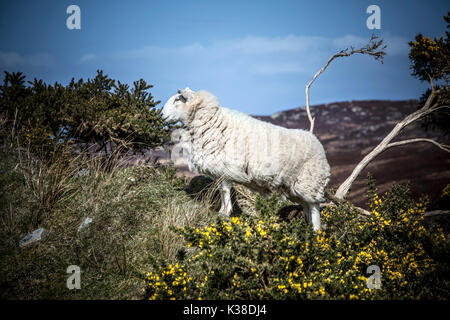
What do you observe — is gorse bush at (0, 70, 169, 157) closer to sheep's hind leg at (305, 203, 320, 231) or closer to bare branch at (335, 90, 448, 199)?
sheep's hind leg at (305, 203, 320, 231)

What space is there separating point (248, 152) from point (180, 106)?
5.11 feet

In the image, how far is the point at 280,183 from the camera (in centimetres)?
538

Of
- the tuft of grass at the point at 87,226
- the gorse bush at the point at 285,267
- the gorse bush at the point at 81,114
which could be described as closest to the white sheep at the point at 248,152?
the gorse bush at the point at 285,267

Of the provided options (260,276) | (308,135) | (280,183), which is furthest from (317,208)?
(260,276)

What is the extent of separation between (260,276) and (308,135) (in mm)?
3069

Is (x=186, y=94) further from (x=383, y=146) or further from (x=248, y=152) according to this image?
(x=383, y=146)

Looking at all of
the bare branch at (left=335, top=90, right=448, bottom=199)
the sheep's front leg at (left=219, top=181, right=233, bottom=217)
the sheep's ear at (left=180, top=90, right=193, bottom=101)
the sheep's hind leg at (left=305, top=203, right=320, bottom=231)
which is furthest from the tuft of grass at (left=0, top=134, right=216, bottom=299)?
the bare branch at (left=335, top=90, right=448, bottom=199)

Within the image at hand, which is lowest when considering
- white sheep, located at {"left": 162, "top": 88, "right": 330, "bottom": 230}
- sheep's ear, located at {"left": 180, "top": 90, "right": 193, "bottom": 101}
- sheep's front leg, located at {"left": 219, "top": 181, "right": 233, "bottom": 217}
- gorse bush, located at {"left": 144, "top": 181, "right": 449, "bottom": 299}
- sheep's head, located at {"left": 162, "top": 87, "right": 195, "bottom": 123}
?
gorse bush, located at {"left": 144, "top": 181, "right": 449, "bottom": 299}

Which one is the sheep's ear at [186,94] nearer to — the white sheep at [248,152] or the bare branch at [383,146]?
the white sheep at [248,152]

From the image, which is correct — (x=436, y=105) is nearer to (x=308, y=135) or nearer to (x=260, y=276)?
(x=308, y=135)

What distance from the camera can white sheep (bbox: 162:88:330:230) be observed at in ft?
17.2

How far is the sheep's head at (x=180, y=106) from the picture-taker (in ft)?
18.0

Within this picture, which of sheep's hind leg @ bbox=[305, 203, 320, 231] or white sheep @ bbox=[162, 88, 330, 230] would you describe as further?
sheep's hind leg @ bbox=[305, 203, 320, 231]

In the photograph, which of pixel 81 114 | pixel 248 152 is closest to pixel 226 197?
pixel 248 152
